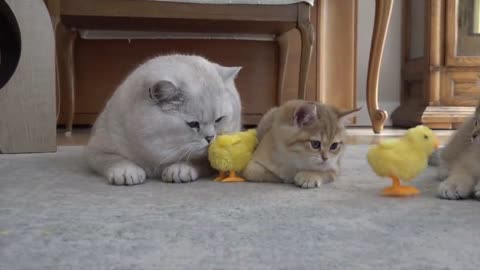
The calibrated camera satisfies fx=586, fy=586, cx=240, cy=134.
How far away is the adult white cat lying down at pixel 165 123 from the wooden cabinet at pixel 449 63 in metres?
2.13

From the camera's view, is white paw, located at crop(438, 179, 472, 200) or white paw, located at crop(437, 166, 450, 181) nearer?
white paw, located at crop(438, 179, 472, 200)

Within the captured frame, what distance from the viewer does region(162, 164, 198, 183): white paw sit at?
147 cm

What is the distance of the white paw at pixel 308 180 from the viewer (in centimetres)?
138

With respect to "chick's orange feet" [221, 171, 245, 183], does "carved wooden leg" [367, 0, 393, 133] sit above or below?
above

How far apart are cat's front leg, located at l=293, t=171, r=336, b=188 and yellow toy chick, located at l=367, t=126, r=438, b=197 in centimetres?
15

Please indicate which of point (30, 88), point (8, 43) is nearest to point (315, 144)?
point (30, 88)

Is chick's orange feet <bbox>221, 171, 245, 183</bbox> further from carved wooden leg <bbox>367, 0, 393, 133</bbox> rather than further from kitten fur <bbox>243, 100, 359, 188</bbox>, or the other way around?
carved wooden leg <bbox>367, 0, 393, 133</bbox>

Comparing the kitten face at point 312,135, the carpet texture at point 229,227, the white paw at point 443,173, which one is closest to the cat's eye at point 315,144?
the kitten face at point 312,135

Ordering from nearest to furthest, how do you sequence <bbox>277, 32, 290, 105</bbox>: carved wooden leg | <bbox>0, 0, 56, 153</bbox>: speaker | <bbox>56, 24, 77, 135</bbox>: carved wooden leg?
<bbox>0, 0, 56, 153</bbox>: speaker → <bbox>56, 24, 77, 135</bbox>: carved wooden leg → <bbox>277, 32, 290, 105</bbox>: carved wooden leg

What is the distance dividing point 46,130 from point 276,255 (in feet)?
4.97

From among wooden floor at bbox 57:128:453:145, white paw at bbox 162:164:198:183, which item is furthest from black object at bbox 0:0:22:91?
white paw at bbox 162:164:198:183

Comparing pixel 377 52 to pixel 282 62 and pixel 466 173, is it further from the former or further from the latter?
pixel 466 173

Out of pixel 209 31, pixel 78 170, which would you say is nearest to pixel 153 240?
pixel 78 170

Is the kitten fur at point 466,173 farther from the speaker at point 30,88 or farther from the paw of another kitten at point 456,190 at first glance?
the speaker at point 30,88
